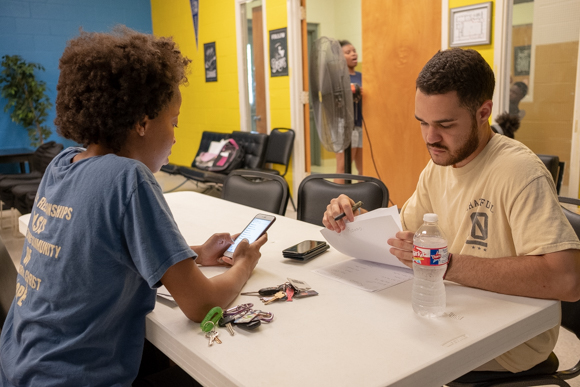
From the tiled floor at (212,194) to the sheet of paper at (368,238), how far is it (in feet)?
3.91

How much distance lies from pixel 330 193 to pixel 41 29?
6.26 metres

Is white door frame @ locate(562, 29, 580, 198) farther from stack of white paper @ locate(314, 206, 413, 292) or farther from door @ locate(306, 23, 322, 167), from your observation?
door @ locate(306, 23, 322, 167)

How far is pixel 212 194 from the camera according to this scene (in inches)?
236

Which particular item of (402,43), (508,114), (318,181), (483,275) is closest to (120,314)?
(483,275)

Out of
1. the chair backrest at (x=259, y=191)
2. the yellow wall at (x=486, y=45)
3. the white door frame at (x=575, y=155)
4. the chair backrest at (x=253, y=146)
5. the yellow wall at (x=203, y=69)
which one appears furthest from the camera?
the yellow wall at (x=203, y=69)

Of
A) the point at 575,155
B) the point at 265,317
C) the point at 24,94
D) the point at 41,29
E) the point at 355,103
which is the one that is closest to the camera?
the point at 265,317

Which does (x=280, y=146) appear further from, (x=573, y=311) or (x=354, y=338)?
(x=354, y=338)

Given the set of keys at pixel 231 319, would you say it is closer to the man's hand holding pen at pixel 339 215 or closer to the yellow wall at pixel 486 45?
the man's hand holding pen at pixel 339 215

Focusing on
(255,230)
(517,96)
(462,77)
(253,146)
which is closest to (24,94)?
(253,146)

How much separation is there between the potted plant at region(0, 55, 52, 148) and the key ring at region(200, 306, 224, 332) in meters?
6.42

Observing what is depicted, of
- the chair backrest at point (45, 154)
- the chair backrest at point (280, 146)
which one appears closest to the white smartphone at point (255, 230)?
the chair backrest at point (280, 146)

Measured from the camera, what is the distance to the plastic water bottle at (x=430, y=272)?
108 centimetres

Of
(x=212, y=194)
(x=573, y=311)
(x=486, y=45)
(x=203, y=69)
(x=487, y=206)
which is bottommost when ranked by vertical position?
(x=212, y=194)

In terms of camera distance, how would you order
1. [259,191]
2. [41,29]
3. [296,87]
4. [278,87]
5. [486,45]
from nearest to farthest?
[259,191] → [486,45] → [296,87] → [278,87] → [41,29]
